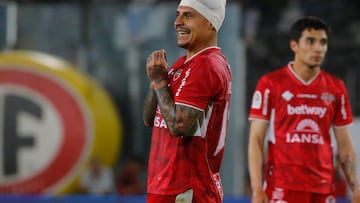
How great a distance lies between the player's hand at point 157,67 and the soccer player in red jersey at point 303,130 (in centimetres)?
201

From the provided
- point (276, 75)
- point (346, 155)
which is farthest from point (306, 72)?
point (346, 155)

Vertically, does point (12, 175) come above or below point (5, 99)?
below

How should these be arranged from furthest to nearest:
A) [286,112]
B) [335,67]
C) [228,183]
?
1. [335,67]
2. [228,183]
3. [286,112]

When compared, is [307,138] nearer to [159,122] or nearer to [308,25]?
[308,25]

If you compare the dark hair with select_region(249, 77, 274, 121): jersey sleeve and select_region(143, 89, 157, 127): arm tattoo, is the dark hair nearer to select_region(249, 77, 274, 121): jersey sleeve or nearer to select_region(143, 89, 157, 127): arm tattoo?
select_region(249, 77, 274, 121): jersey sleeve

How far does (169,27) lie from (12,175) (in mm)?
2405

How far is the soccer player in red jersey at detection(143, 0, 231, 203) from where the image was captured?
5180 millimetres

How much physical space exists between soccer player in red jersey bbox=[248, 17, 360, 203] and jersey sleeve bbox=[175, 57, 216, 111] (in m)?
2.02

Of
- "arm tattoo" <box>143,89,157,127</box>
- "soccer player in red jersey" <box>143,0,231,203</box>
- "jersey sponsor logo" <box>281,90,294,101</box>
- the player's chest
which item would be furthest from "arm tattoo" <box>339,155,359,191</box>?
"arm tattoo" <box>143,89,157,127</box>

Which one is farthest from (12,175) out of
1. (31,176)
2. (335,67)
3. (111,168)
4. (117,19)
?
(335,67)

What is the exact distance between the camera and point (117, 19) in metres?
12.1

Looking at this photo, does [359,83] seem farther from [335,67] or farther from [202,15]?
[202,15]

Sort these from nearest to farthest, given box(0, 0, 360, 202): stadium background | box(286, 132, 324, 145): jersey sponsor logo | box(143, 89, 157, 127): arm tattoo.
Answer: box(143, 89, 157, 127): arm tattoo, box(286, 132, 324, 145): jersey sponsor logo, box(0, 0, 360, 202): stadium background

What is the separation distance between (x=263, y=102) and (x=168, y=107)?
2.17 metres
